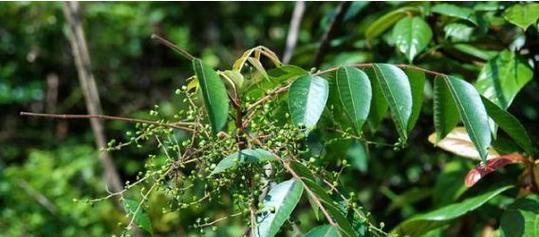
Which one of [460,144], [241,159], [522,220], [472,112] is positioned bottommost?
[522,220]

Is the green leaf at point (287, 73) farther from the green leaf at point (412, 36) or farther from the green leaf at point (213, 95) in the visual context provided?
the green leaf at point (412, 36)

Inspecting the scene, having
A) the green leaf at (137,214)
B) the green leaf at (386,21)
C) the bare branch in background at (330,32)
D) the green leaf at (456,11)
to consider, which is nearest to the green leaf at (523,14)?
the green leaf at (456,11)

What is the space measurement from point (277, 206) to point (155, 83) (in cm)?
296

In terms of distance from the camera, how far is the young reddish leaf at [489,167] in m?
1.50

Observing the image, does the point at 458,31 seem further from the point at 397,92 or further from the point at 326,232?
the point at 326,232

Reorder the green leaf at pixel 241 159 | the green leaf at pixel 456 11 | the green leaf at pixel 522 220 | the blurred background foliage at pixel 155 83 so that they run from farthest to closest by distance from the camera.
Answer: the blurred background foliage at pixel 155 83, the green leaf at pixel 456 11, the green leaf at pixel 522 220, the green leaf at pixel 241 159

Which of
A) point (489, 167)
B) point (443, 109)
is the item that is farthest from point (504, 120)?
point (489, 167)

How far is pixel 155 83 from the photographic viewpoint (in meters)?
3.97

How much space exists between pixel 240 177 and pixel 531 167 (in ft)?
2.26

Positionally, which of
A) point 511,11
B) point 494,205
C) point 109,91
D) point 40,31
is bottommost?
point 494,205

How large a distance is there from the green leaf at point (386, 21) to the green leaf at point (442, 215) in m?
0.42

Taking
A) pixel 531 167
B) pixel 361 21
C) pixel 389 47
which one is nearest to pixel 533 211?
pixel 531 167

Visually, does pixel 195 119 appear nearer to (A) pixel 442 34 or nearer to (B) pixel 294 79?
(B) pixel 294 79

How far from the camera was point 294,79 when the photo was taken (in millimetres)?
1233
